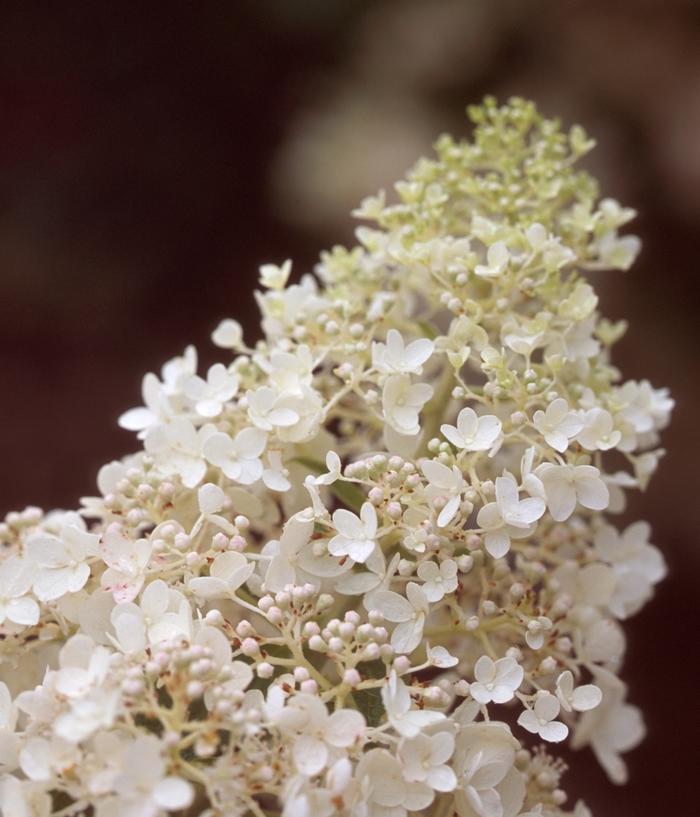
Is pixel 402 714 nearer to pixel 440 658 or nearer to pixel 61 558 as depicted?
pixel 440 658

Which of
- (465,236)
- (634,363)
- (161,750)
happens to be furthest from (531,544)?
(634,363)

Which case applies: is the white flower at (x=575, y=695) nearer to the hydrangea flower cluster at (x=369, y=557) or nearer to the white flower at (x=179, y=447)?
the hydrangea flower cluster at (x=369, y=557)

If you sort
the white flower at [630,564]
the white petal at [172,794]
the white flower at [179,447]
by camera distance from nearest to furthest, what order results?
the white petal at [172,794] → the white flower at [179,447] → the white flower at [630,564]

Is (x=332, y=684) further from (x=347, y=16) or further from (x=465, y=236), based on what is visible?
(x=347, y=16)

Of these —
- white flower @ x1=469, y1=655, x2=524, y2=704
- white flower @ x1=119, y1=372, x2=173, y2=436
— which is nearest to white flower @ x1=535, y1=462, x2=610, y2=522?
white flower @ x1=469, y1=655, x2=524, y2=704

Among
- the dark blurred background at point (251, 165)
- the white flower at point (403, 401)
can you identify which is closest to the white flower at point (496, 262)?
the white flower at point (403, 401)

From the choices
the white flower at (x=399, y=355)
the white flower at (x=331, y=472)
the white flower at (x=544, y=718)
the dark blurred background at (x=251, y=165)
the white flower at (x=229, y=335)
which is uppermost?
the dark blurred background at (x=251, y=165)

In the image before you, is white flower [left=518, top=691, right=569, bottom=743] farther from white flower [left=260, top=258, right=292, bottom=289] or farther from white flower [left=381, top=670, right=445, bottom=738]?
white flower [left=260, top=258, right=292, bottom=289]
